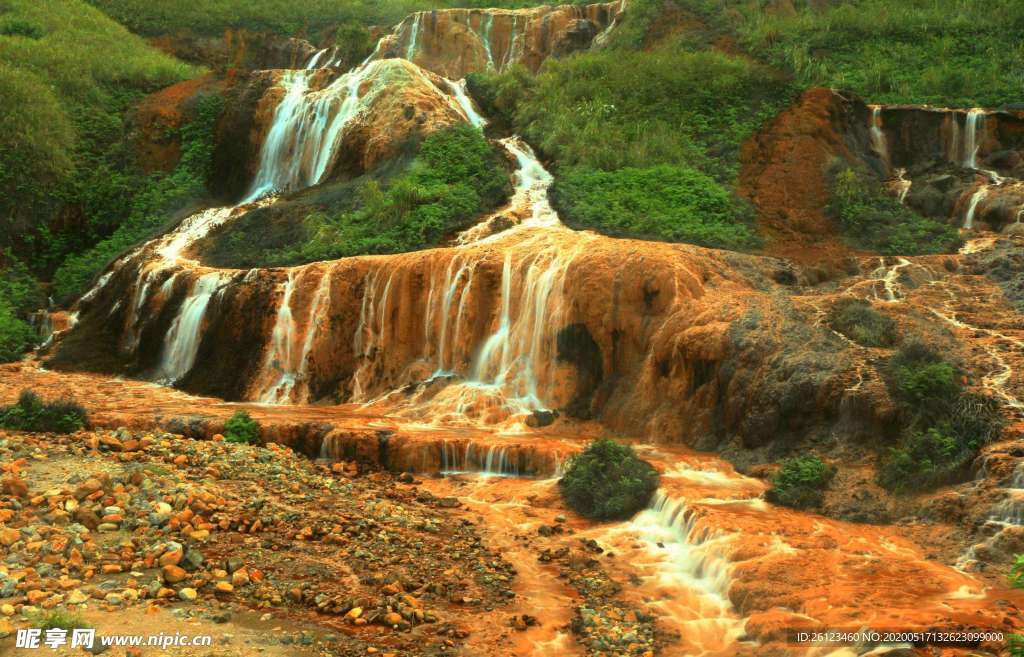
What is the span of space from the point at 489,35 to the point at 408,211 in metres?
15.3

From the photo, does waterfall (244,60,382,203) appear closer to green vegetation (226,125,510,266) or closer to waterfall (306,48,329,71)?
green vegetation (226,125,510,266)

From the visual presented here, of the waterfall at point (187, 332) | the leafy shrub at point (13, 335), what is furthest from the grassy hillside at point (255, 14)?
the waterfall at point (187, 332)

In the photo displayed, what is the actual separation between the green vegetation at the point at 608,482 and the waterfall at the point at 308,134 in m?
15.9

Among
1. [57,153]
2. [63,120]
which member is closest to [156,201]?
[57,153]

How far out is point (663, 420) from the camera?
1524 centimetres

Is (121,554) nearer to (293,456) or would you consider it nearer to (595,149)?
(293,456)

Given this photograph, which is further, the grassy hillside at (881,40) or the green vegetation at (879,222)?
the grassy hillside at (881,40)

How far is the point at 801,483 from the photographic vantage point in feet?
40.3

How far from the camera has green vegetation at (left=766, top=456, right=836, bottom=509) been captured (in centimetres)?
1207

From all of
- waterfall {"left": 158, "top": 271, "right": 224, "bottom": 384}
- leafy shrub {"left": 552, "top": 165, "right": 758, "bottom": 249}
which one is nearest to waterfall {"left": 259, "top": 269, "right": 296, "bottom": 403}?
waterfall {"left": 158, "top": 271, "right": 224, "bottom": 384}

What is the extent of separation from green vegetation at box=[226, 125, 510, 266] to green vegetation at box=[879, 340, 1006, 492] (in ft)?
37.7

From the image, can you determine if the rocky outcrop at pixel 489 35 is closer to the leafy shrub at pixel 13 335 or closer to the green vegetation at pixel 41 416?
the leafy shrub at pixel 13 335

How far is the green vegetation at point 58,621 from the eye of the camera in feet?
24.2

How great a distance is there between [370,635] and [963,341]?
1041 centimetres
